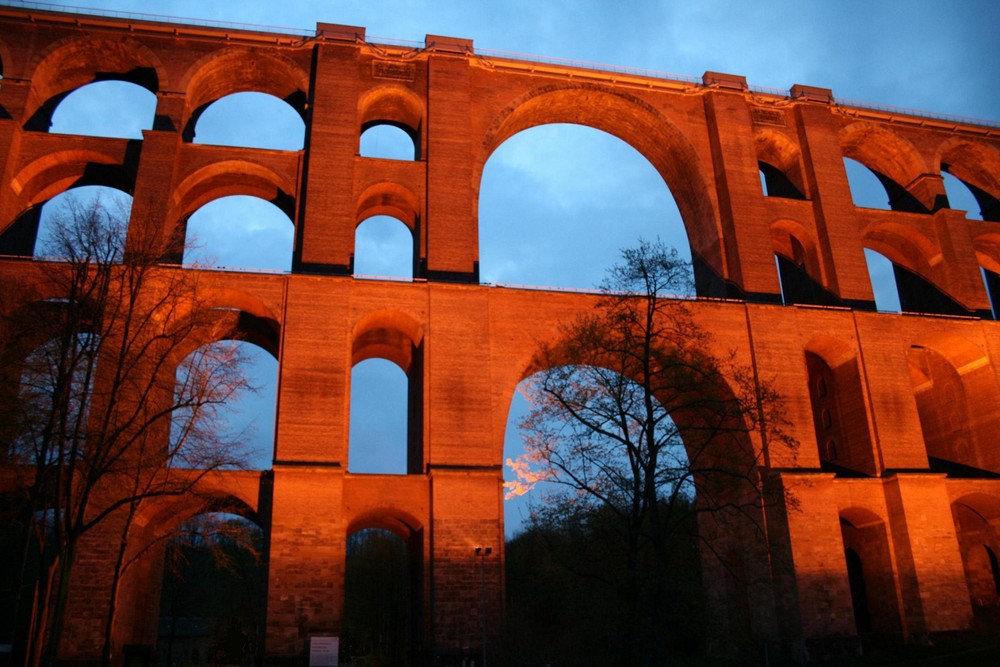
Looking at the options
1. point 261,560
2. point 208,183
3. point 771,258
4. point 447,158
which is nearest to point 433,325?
point 447,158

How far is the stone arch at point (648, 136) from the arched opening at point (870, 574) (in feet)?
29.0

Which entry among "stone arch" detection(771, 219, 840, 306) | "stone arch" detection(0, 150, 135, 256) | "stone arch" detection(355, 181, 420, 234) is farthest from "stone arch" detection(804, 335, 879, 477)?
"stone arch" detection(0, 150, 135, 256)

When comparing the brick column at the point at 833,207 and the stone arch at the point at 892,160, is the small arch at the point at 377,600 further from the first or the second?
the stone arch at the point at 892,160

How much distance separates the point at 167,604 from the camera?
51812 millimetres

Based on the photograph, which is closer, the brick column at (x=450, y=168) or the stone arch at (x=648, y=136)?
the brick column at (x=450, y=168)

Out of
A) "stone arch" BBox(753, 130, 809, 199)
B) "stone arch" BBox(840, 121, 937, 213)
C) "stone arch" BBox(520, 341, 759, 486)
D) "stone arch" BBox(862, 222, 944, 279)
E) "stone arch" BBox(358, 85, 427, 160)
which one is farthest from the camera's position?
"stone arch" BBox(840, 121, 937, 213)

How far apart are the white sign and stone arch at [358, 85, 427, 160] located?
15358mm

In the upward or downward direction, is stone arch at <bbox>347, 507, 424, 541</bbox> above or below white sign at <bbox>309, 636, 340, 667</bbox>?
above

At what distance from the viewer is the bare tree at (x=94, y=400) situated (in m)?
15.8

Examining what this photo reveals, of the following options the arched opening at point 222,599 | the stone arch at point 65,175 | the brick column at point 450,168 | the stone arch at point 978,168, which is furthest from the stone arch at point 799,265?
the stone arch at point 65,175

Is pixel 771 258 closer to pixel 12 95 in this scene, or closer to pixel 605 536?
pixel 605 536

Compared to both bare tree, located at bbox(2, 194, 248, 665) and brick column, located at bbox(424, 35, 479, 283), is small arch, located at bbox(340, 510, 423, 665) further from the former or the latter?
bare tree, located at bbox(2, 194, 248, 665)

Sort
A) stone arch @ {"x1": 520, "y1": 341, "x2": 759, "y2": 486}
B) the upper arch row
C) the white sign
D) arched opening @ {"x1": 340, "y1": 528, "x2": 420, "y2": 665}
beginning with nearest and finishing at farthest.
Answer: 1. the white sign
2. stone arch @ {"x1": 520, "y1": 341, "x2": 759, "y2": 486}
3. the upper arch row
4. arched opening @ {"x1": 340, "y1": 528, "x2": 420, "y2": 665}

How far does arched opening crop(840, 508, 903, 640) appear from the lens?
25734 mm
